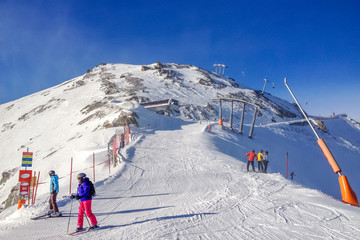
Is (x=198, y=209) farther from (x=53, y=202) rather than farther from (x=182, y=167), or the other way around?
(x=182, y=167)

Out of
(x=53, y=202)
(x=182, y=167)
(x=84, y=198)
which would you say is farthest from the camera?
(x=182, y=167)

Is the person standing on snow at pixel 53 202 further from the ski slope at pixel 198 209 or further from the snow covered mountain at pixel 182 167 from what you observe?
the snow covered mountain at pixel 182 167

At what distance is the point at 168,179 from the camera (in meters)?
14.1

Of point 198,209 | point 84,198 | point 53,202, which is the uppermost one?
point 84,198

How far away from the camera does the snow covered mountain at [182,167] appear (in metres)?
7.06

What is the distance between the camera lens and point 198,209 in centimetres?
834

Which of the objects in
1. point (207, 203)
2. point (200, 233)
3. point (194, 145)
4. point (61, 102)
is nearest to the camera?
point (200, 233)

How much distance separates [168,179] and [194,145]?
858cm

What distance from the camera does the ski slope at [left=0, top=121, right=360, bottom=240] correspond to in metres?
6.32

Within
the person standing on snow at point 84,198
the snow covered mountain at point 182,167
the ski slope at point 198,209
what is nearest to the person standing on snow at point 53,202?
the ski slope at point 198,209

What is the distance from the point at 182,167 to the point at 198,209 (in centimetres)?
820

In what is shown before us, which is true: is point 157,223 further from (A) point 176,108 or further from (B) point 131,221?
(A) point 176,108

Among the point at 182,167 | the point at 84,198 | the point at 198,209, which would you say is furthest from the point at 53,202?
the point at 182,167

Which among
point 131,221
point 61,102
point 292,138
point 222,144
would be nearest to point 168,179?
point 131,221
